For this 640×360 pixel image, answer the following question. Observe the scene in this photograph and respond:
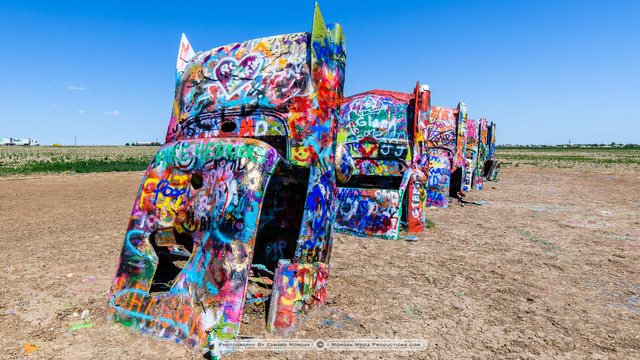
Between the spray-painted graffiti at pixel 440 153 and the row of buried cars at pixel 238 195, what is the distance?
329 inches

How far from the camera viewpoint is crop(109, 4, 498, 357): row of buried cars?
418cm

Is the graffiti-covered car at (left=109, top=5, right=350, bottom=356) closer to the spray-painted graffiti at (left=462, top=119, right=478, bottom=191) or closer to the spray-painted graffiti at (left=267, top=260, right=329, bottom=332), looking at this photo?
the spray-painted graffiti at (left=267, top=260, right=329, bottom=332)

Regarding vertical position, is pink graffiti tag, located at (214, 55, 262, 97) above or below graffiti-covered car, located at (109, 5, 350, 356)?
above

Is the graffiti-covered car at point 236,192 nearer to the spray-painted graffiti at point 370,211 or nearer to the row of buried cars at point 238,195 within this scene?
the row of buried cars at point 238,195

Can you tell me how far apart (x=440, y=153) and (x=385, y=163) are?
5.32 metres

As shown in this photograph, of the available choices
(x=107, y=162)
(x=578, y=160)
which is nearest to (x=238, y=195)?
(x=107, y=162)

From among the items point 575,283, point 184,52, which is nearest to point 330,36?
point 184,52

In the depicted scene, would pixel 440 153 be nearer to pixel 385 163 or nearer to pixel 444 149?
pixel 444 149

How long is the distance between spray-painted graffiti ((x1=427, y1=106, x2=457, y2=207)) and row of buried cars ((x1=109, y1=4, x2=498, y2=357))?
8.35m

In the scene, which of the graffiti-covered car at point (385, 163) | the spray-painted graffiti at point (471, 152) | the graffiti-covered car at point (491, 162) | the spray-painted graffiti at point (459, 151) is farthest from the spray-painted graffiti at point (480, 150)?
the graffiti-covered car at point (385, 163)

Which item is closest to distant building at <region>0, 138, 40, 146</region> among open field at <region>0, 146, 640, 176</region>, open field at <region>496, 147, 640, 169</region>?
open field at <region>0, 146, 640, 176</region>

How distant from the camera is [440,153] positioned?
14.4 metres

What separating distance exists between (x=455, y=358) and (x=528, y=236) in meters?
6.54

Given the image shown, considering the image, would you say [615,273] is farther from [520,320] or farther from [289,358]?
[289,358]
